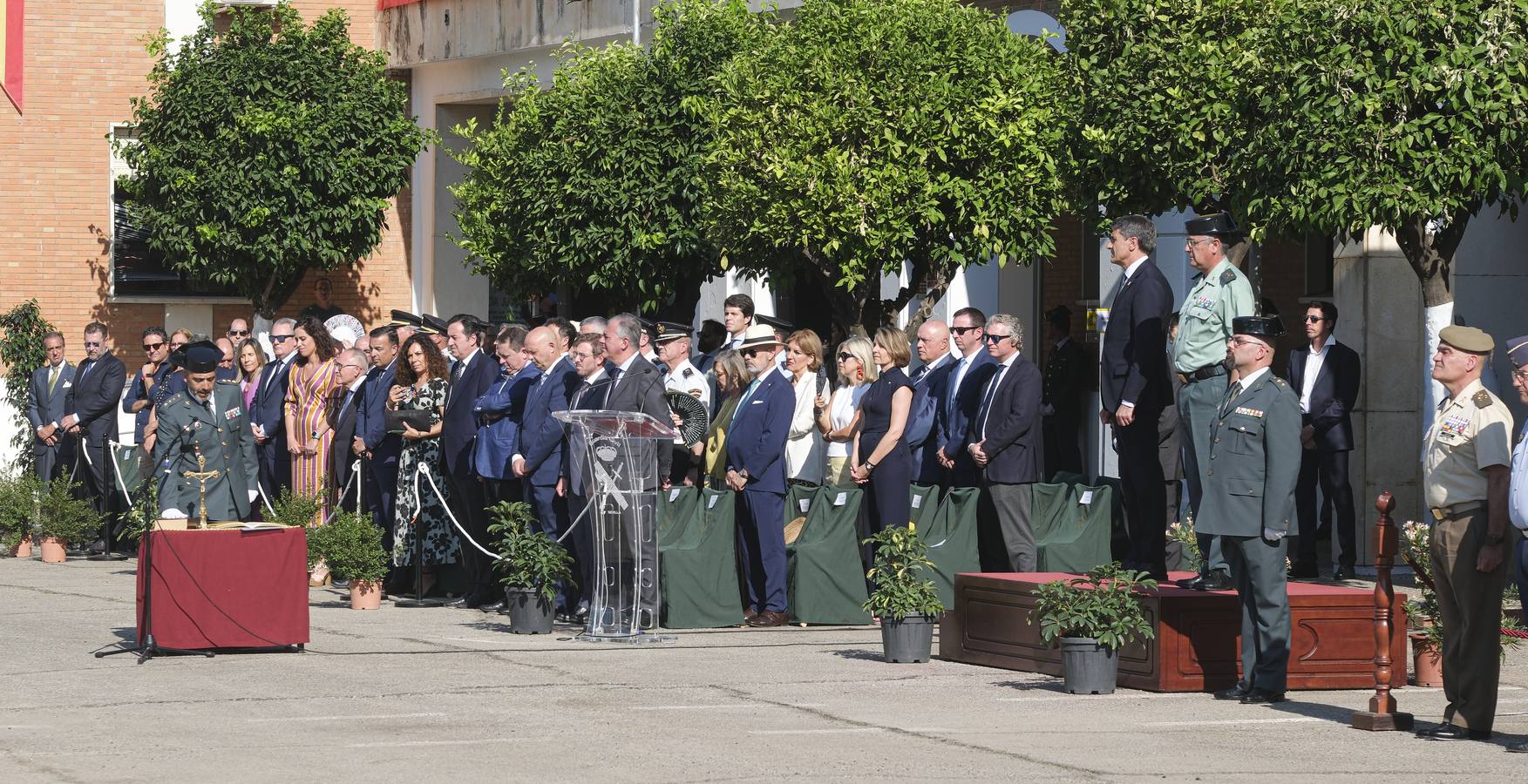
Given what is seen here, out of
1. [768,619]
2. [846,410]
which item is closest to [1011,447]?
[846,410]

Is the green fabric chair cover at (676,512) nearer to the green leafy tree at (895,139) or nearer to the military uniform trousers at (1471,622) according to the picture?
the green leafy tree at (895,139)

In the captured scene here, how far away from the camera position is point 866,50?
17.5 metres

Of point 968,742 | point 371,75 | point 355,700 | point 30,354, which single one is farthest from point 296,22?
point 968,742

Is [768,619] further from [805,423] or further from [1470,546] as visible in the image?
[1470,546]

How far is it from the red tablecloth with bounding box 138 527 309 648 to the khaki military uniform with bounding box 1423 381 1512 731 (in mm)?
6480

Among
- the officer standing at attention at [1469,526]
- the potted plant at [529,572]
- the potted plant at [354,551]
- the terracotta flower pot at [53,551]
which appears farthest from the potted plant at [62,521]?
the officer standing at attention at [1469,526]

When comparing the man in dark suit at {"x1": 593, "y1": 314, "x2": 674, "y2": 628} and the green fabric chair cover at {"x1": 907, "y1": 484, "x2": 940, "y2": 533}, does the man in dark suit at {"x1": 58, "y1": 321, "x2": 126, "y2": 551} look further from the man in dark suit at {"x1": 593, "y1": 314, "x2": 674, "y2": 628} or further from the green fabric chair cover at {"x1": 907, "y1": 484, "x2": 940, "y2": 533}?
the green fabric chair cover at {"x1": 907, "y1": 484, "x2": 940, "y2": 533}


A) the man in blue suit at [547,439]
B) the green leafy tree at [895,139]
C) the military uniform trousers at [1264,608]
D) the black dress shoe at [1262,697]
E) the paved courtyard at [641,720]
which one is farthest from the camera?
the green leafy tree at [895,139]

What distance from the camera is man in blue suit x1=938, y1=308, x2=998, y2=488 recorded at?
1455cm

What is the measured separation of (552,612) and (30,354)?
49.6ft

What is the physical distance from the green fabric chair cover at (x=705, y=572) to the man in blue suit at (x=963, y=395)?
5.05 ft

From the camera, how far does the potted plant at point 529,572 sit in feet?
44.7

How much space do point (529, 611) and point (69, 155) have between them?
17715mm

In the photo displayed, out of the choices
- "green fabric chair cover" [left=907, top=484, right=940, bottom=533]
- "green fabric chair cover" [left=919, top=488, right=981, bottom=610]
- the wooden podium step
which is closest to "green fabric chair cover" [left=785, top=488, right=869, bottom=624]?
"green fabric chair cover" [left=907, top=484, right=940, bottom=533]
